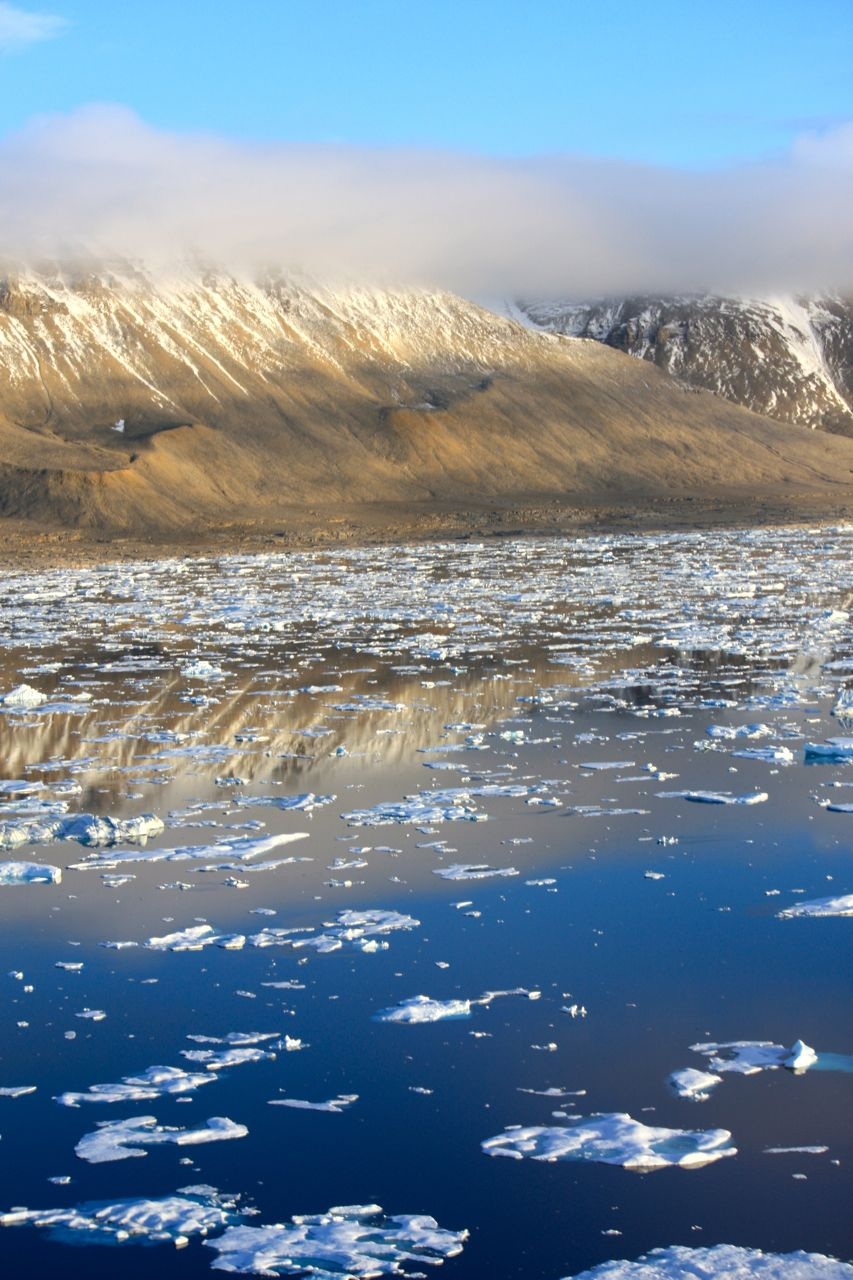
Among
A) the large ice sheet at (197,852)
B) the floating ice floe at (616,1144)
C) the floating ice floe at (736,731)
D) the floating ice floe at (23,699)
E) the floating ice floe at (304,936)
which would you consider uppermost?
the floating ice floe at (23,699)

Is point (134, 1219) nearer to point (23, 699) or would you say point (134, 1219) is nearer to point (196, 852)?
point (196, 852)

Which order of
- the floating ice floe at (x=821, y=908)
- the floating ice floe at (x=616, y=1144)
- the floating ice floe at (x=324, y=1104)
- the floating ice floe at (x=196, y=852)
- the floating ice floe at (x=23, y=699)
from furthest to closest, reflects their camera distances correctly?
the floating ice floe at (x=23, y=699)
the floating ice floe at (x=196, y=852)
the floating ice floe at (x=821, y=908)
the floating ice floe at (x=324, y=1104)
the floating ice floe at (x=616, y=1144)

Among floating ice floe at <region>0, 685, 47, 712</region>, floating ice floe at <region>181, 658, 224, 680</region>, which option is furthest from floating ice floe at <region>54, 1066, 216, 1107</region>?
floating ice floe at <region>181, 658, 224, 680</region>

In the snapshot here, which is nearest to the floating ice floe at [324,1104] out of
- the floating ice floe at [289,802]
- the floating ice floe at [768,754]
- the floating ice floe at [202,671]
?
the floating ice floe at [289,802]

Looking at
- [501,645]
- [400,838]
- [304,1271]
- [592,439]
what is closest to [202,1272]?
[304,1271]

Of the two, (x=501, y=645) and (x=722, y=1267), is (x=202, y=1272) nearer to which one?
(x=722, y=1267)

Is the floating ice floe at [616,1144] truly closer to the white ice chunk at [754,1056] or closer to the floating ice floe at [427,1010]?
the white ice chunk at [754,1056]

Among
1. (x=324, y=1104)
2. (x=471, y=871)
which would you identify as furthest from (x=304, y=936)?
(x=324, y=1104)

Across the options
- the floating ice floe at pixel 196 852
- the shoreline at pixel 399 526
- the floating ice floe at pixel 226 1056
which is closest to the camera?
the floating ice floe at pixel 226 1056
